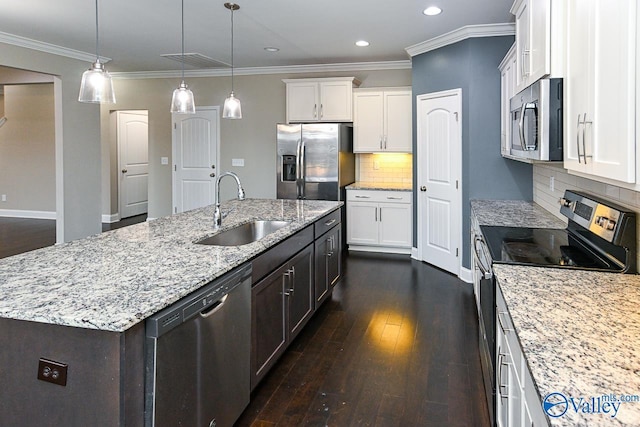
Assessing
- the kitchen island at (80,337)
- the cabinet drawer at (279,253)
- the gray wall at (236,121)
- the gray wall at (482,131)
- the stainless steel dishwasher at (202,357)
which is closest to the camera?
the kitchen island at (80,337)

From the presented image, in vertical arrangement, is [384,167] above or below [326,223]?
above

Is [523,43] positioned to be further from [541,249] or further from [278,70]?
[278,70]

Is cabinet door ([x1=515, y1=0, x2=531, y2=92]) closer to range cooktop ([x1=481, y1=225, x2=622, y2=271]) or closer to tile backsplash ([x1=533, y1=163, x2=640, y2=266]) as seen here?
tile backsplash ([x1=533, y1=163, x2=640, y2=266])

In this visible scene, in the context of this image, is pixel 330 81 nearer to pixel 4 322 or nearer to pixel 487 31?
pixel 487 31

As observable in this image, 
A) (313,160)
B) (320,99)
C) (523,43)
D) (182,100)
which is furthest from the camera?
(320,99)

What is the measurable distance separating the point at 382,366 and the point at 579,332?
184 cm

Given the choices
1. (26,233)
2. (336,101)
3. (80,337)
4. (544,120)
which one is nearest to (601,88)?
(544,120)

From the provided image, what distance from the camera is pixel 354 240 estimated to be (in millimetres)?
6453

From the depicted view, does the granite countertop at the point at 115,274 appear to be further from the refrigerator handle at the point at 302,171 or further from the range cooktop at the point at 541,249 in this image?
the refrigerator handle at the point at 302,171

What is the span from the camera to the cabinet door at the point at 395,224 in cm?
619

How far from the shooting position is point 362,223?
6402 millimetres

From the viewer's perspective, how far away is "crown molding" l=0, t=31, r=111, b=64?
5.36 metres

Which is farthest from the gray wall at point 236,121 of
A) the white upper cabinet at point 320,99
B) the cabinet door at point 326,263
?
the cabinet door at point 326,263

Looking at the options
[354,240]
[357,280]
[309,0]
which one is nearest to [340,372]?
[357,280]
